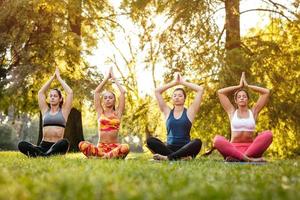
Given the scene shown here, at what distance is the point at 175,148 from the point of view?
8.30m

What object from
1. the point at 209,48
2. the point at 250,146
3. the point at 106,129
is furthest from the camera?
the point at 209,48

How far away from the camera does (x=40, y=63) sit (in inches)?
550

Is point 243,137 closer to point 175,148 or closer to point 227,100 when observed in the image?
point 227,100

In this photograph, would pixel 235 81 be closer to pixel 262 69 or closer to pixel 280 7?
pixel 262 69

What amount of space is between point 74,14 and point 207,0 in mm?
4489

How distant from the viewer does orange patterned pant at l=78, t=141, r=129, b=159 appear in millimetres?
7938

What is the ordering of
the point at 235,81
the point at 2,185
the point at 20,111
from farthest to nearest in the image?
the point at 20,111, the point at 235,81, the point at 2,185

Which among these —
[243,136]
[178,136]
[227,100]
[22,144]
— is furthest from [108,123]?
[243,136]

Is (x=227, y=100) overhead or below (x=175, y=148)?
overhead

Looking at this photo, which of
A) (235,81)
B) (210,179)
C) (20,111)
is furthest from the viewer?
(20,111)

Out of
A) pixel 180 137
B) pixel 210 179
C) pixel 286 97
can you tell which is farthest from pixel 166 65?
pixel 210 179

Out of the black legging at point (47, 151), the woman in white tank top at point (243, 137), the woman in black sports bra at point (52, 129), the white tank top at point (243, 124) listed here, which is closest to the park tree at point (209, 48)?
the woman in white tank top at point (243, 137)

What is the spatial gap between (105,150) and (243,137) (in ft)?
8.30

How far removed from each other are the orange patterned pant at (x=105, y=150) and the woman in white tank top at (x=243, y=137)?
1604 mm
